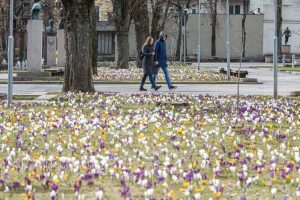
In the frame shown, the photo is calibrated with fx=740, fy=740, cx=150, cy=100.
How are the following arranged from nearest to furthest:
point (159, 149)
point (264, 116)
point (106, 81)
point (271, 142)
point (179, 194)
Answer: point (179, 194)
point (159, 149)
point (271, 142)
point (264, 116)
point (106, 81)

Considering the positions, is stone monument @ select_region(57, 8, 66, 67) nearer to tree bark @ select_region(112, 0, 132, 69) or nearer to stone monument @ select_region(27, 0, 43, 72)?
tree bark @ select_region(112, 0, 132, 69)

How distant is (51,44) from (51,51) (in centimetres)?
126

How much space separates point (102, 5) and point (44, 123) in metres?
80.0

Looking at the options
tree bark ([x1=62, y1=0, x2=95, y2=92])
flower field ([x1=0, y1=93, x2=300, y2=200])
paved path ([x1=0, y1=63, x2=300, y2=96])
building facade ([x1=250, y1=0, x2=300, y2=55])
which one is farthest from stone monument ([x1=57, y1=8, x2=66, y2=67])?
building facade ([x1=250, y1=0, x2=300, y2=55])

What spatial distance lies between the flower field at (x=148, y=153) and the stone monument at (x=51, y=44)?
32.4 metres

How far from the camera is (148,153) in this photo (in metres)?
8.98

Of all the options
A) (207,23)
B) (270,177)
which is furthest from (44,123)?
(207,23)

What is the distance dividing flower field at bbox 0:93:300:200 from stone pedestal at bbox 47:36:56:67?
3288 centimetres

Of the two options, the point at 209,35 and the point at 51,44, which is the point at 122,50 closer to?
the point at 51,44

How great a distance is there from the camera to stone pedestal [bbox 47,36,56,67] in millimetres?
48713

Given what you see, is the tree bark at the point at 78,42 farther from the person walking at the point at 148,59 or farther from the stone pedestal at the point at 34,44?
the stone pedestal at the point at 34,44

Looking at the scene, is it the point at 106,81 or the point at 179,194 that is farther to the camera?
the point at 106,81

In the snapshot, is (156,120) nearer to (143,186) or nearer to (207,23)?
(143,186)

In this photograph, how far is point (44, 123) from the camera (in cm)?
1234
